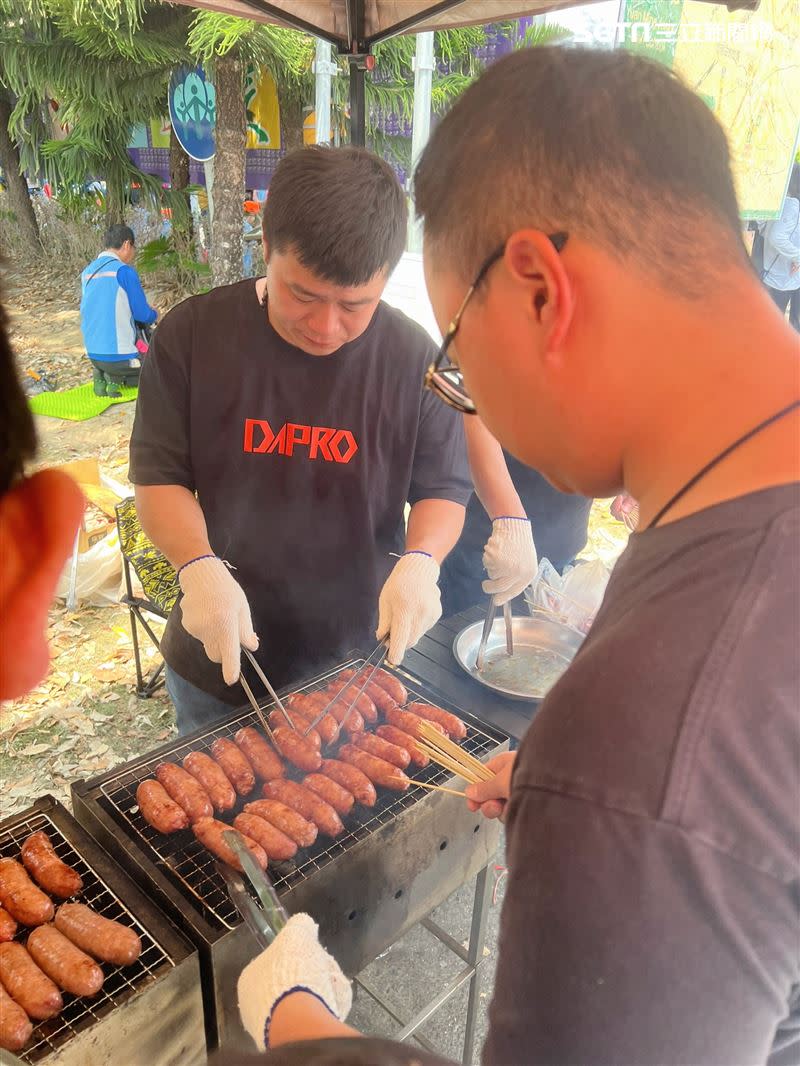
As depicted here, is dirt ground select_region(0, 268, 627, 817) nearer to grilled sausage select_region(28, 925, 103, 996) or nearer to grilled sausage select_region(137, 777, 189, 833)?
grilled sausage select_region(137, 777, 189, 833)

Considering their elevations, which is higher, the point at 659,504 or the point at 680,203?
the point at 680,203

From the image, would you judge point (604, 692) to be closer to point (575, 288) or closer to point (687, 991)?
point (687, 991)

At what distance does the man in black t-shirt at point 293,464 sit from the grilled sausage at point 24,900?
0.93m

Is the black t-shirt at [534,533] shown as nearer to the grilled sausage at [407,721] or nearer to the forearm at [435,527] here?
the forearm at [435,527]

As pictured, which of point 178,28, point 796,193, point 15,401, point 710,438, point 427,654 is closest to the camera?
point 15,401

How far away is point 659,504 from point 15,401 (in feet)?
2.77

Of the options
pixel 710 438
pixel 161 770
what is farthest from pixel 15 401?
pixel 161 770

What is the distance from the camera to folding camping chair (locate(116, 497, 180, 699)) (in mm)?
4793

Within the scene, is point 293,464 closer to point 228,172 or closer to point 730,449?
point 730,449

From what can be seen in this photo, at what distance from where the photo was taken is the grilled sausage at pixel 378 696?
2922mm

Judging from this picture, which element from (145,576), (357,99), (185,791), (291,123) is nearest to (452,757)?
(185,791)

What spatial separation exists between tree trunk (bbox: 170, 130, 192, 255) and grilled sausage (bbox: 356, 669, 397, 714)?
1259 centimetres

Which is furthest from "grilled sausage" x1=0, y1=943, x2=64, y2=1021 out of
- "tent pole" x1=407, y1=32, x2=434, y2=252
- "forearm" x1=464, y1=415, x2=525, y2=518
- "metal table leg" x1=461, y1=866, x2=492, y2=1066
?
"tent pole" x1=407, y1=32, x2=434, y2=252

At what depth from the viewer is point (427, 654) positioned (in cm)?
346
